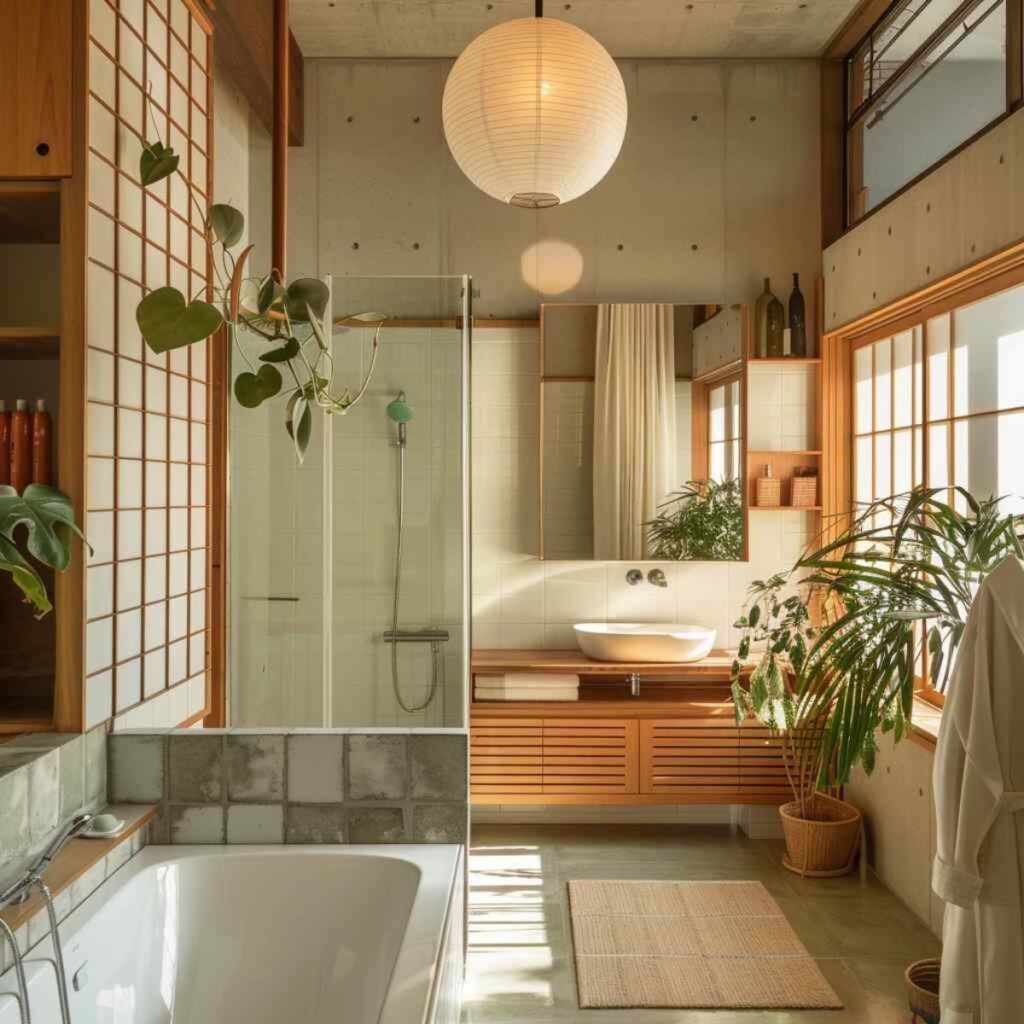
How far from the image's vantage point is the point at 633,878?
13.2 feet

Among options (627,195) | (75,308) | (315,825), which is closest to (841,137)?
(627,195)

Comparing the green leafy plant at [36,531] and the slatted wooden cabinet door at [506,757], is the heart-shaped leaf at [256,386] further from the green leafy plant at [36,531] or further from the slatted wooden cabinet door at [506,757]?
the slatted wooden cabinet door at [506,757]

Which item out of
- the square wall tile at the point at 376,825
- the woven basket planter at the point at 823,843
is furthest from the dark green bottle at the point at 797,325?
the square wall tile at the point at 376,825

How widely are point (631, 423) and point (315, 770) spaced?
2.57 meters

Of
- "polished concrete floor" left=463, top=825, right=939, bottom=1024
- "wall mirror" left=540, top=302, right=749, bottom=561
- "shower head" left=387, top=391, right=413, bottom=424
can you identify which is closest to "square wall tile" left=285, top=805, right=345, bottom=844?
"polished concrete floor" left=463, top=825, right=939, bottom=1024

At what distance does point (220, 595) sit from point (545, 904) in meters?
1.52

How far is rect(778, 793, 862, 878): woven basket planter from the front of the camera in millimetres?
4008

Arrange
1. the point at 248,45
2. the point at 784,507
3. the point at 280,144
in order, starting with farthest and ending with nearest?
the point at 784,507
the point at 248,45
the point at 280,144

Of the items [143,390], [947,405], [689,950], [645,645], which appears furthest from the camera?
[645,645]

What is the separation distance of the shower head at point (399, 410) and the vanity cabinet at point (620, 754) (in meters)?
1.36

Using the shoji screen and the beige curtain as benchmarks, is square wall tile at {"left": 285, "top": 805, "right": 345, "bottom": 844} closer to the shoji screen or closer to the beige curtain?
the shoji screen

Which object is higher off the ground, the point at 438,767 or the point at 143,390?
the point at 143,390

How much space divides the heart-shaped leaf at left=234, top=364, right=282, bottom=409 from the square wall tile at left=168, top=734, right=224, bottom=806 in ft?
2.58

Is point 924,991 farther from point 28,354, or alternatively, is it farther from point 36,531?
point 28,354
